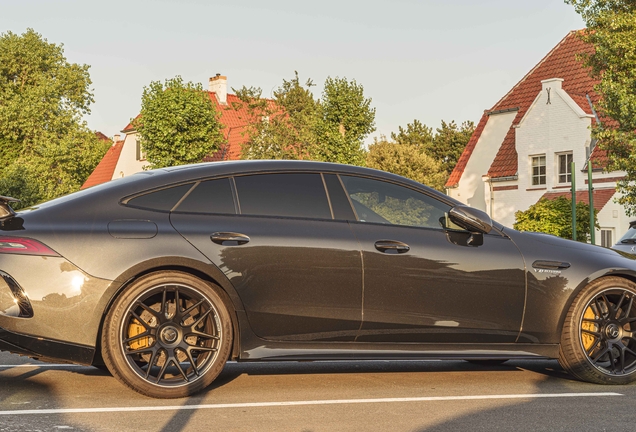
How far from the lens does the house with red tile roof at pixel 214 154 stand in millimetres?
58894

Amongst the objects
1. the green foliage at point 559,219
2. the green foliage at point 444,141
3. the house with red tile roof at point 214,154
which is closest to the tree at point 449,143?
the green foliage at point 444,141

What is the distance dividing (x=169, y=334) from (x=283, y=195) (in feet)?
4.11

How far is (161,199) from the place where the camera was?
612cm

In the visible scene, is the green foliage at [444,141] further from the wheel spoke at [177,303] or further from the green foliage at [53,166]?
the wheel spoke at [177,303]

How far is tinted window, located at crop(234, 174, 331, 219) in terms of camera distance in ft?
20.7

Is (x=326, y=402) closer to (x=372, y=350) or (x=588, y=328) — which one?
(x=372, y=350)

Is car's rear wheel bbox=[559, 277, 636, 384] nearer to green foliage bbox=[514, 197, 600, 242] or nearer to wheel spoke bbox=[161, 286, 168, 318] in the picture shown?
wheel spoke bbox=[161, 286, 168, 318]

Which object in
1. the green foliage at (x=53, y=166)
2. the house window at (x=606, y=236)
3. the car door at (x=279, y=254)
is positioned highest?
the green foliage at (x=53, y=166)

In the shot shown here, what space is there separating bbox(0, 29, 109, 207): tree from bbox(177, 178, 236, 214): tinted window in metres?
53.9

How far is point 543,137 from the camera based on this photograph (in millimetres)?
36000

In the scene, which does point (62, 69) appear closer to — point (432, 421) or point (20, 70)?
point (20, 70)

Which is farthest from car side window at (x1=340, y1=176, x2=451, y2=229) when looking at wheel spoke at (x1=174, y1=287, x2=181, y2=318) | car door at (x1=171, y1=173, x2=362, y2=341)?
wheel spoke at (x1=174, y1=287, x2=181, y2=318)

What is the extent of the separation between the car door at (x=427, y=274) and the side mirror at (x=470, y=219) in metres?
0.06

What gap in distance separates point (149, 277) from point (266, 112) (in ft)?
132
